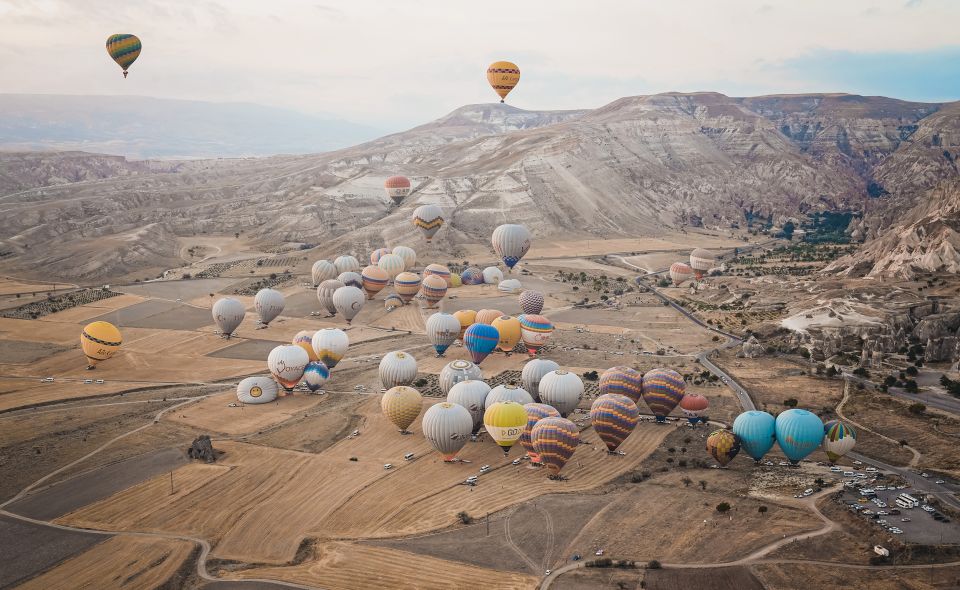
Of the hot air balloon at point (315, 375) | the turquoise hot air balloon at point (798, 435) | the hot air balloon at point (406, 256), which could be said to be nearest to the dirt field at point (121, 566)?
the hot air balloon at point (315, 375)

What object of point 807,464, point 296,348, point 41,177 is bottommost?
point 807,464

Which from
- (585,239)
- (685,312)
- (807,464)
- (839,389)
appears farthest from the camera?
(585,239)

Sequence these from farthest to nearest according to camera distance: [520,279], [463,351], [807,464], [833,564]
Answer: [520,279] → [463,351] → [807,464] → [833,564]

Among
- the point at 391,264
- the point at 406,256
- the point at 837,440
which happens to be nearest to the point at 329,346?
the point at 391,264

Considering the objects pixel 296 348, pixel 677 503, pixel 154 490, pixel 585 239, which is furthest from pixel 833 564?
pixel 585 239

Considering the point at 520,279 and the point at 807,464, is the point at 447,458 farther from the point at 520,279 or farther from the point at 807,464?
the point at 520,279

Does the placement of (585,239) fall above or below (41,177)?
below
